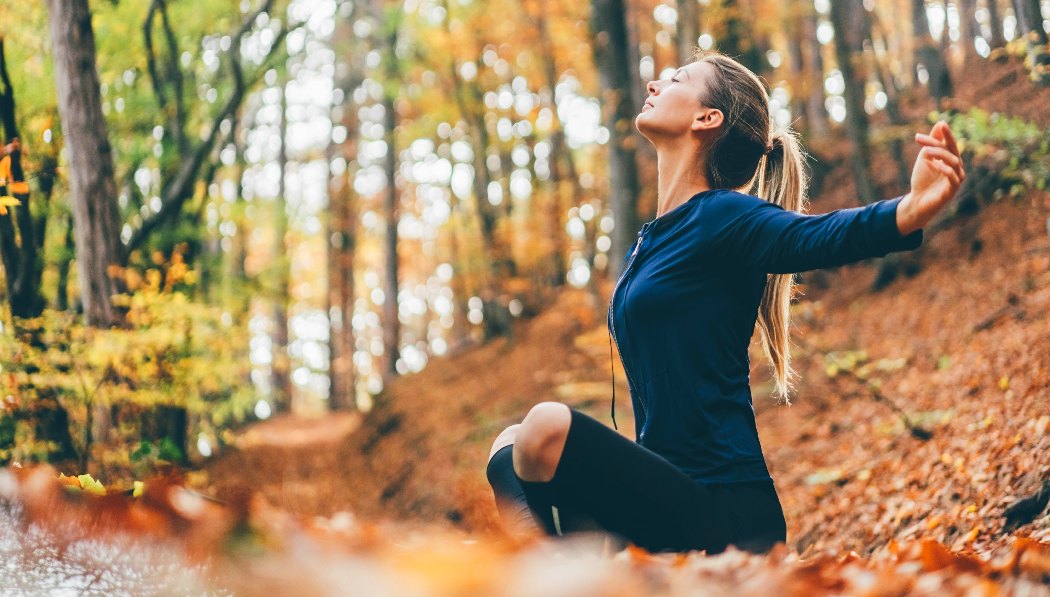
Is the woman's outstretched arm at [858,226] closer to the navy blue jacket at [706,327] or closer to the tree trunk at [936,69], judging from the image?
the navy blue jacket at [706,327]

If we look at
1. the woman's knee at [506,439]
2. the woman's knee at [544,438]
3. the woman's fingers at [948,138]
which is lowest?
the woman's knee at [506,439]

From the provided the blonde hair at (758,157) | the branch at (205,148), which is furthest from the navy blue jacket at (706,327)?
the branch at (205,148)

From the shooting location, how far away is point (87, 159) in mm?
6324

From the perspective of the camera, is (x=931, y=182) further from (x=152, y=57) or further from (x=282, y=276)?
(x=282, y=276)

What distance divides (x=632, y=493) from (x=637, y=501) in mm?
27

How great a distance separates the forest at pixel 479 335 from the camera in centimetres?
159

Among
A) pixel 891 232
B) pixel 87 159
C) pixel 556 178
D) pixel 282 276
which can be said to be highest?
pixel 556 178

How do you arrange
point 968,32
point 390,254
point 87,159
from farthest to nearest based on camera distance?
1. point 390,254
2. point 968,32
3. point 87,159

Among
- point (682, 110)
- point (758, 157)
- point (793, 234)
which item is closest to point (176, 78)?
point (682, 110)

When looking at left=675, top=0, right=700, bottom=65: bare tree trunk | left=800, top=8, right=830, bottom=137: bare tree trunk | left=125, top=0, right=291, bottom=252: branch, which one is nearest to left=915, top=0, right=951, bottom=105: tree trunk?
left=800, top=8, right=830, bottom=137: bare tree trunk

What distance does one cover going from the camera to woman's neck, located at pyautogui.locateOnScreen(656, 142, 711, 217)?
9.07 feet

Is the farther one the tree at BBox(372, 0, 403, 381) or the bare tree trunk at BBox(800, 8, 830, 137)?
the tree at BBox(372, 0, 403, 381)

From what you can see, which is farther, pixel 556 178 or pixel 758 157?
pixel 556 178

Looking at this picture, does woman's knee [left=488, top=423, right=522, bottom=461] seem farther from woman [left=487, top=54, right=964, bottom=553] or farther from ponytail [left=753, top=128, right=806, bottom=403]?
ponytail [left=753, top=128, right=806, bottom=403]
